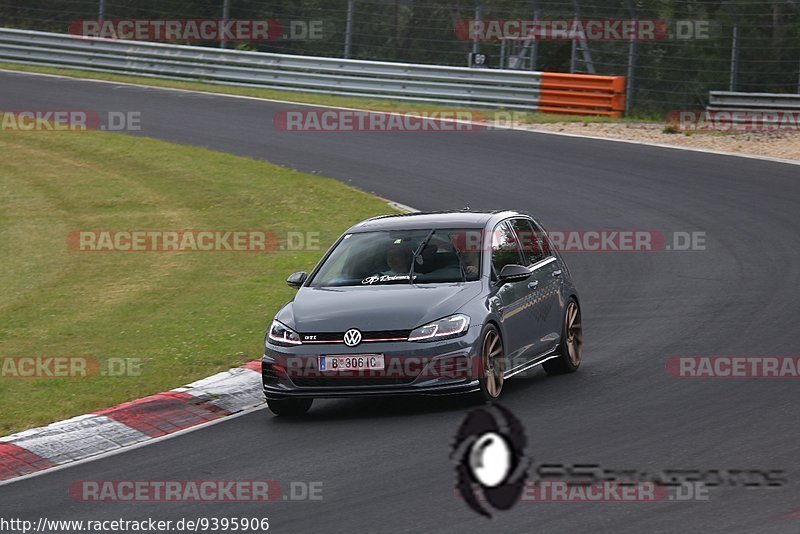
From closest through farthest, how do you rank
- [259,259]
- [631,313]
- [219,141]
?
1. [631,313]
2. [259,259]
3. [219,141]

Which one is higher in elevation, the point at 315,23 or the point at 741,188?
the point at 315,23

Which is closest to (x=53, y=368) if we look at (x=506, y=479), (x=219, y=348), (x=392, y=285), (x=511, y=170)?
(x=219, y=348)

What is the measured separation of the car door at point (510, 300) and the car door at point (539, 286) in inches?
3.5

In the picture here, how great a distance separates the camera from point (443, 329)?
10000 mm

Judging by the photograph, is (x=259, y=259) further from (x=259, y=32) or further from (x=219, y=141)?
(x=259, y=32)

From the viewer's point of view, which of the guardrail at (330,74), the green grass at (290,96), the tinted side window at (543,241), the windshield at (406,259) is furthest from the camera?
the guardrail at (330,74)

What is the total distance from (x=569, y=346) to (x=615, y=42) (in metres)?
20.0

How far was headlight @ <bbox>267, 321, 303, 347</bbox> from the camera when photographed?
399 inches

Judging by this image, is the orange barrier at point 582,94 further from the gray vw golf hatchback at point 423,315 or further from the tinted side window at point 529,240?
the gray vw golf hatchback at point 423,315

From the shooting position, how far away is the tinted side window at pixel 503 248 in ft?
36.6

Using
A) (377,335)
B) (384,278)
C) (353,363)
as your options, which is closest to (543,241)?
(384,278)

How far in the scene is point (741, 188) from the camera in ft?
72.6

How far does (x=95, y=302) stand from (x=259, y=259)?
2.94 metres

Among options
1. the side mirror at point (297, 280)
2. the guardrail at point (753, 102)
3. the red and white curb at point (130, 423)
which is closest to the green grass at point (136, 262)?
the red and white curb at point (130, 423)
